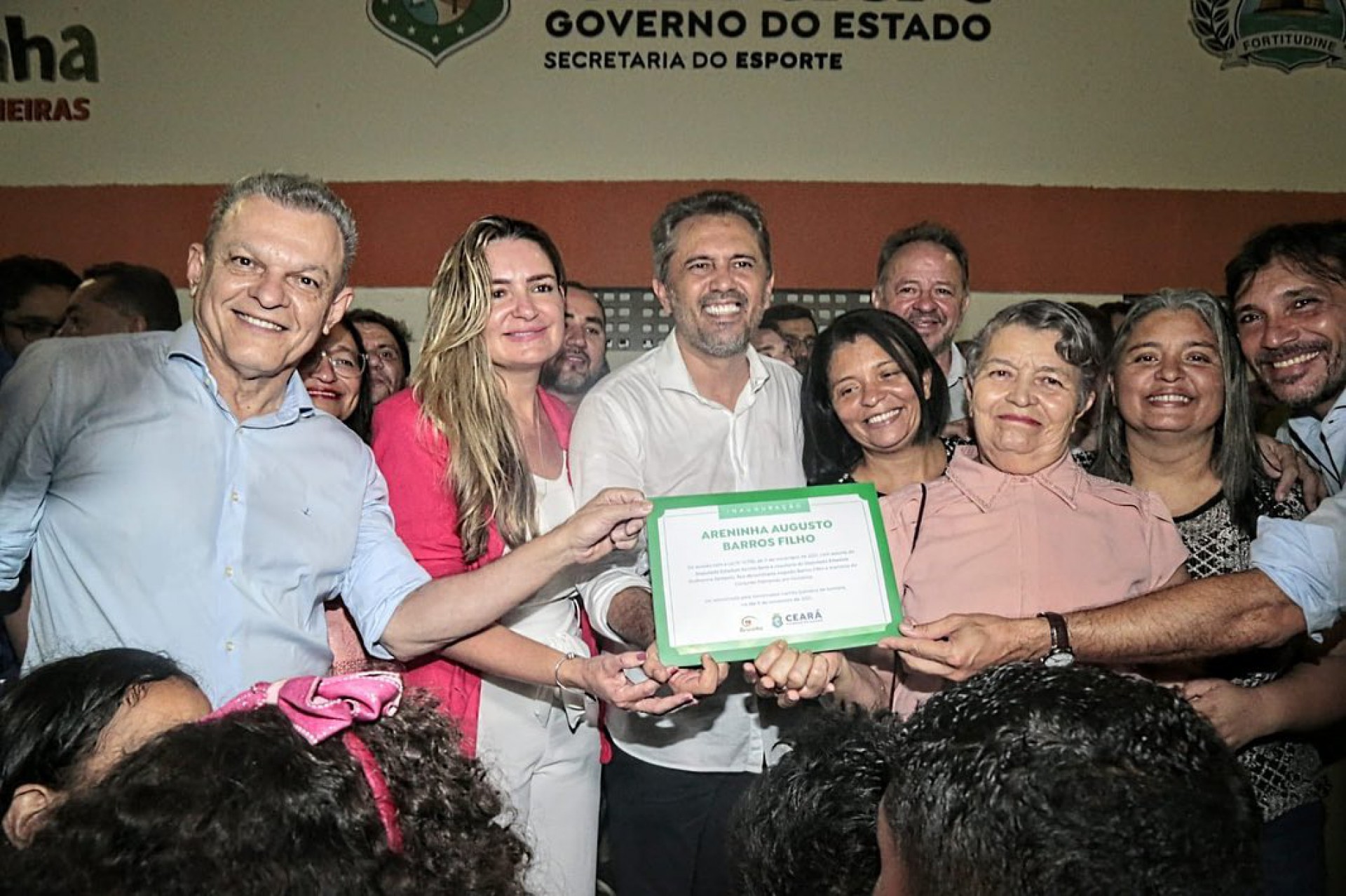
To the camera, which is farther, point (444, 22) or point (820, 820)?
point (444, 22)

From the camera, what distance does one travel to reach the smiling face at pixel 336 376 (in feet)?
Result: 10.7

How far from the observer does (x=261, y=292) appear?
7.29 ft

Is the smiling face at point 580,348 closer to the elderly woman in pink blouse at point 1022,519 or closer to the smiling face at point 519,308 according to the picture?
the smiling face at point 519,308

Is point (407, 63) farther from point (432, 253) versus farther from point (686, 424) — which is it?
point (686, 424)

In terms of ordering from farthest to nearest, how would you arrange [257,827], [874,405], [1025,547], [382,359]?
[382,359] → [874,405] → [1025,547] → [257,827]

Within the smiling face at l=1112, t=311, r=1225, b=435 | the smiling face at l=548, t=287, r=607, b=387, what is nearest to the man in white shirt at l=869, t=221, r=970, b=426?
the smiling face at l=1112, t=311, r=1225, b=435

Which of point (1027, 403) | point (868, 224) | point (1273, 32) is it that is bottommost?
point (1027, 403)

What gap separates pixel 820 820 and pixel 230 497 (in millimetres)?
1439

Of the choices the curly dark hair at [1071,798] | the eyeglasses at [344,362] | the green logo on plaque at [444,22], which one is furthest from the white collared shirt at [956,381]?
the green logo on plaque at [444,22]

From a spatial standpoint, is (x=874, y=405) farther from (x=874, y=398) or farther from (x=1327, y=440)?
(x=1327, y=440)

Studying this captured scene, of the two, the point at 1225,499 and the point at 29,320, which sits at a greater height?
the point at 29,320

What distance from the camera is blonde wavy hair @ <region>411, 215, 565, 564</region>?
100 inches

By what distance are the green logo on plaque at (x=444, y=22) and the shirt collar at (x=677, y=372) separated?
411cm

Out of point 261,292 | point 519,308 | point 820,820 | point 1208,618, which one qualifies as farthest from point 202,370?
point 1208,618
